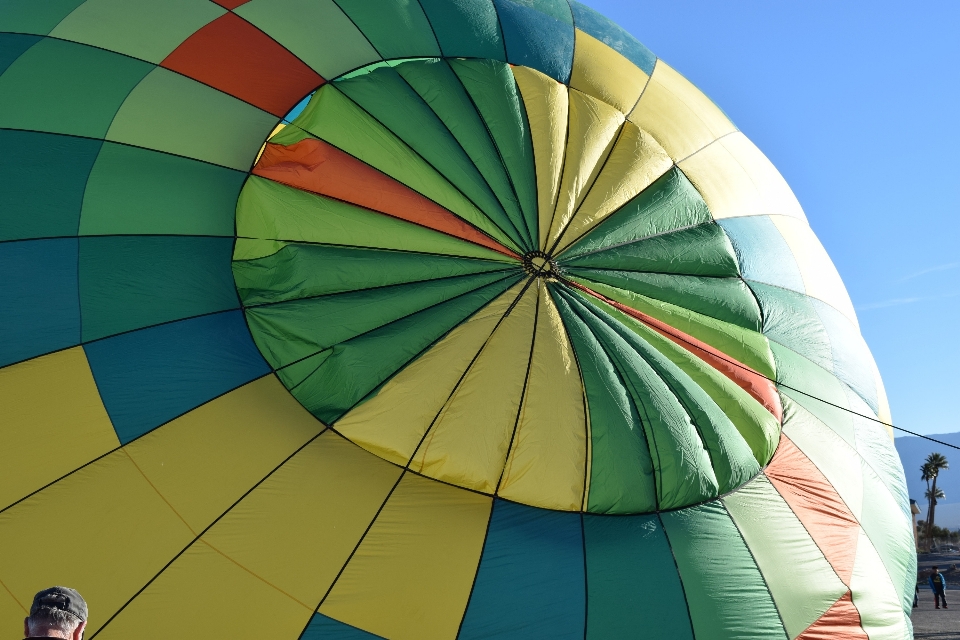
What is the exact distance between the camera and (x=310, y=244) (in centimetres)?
552

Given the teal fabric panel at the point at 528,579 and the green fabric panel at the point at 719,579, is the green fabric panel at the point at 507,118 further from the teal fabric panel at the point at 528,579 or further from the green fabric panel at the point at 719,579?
the green fabric panel at the point at 719,579

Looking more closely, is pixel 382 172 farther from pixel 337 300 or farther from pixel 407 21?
pixel 407 21

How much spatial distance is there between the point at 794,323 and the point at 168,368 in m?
4.65

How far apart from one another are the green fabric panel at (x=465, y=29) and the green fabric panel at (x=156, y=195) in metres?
1.89

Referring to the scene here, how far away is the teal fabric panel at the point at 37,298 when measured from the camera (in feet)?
16.1

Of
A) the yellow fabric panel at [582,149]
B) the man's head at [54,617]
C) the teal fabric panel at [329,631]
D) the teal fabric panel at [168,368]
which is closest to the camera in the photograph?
the man's head at [54,617]

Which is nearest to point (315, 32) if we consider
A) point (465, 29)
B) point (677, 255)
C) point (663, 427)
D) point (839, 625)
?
point (465, 29)

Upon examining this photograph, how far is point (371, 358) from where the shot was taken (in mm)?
5266

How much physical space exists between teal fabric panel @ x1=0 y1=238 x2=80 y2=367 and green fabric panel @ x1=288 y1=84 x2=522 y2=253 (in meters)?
1.51

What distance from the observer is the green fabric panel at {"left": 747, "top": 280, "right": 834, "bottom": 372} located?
6961 millimetres

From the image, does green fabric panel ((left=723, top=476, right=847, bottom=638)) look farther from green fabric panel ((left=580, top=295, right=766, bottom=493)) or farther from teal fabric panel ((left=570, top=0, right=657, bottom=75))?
teal fabric panel ((left=570, top=0, right=657, bottom=75))

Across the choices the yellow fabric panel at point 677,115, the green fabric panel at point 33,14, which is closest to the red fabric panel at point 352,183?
the green fabric panel at point 33,14

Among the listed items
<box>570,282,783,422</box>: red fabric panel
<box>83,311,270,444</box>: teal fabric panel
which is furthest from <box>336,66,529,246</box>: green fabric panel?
<box>83,311,270,444</box>: teal fabric panel

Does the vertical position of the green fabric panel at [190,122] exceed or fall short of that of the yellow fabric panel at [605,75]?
it falls short
